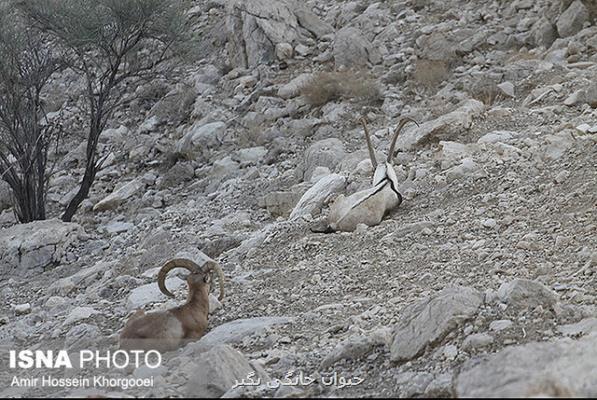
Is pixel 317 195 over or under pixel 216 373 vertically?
over

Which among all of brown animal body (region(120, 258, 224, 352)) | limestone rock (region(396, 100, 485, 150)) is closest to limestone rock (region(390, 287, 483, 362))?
brown animal body (region(120, 258, 224, 352))

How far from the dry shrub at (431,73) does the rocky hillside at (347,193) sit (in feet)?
0.11

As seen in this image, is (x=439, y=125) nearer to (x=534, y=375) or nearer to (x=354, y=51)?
(x=354, y=51)

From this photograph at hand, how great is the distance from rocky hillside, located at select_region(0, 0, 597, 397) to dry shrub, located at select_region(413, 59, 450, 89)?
3 centimetres

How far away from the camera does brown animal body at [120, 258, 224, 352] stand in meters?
4.76

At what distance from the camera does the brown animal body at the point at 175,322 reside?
4.76 meters

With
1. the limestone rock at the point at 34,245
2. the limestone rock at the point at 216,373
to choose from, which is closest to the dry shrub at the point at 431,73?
the limestone rock at the point at 34,245

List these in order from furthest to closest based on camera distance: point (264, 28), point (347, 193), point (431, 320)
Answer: point (264, 28) → point (347, 193) → point (431, 320)

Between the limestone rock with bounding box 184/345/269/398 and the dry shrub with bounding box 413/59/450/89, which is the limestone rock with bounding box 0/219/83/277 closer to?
the dry shrub with bounding box 413/59/450/89

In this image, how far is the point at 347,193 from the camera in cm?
793

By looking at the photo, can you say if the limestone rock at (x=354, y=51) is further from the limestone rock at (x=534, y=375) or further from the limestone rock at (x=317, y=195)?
the limestone rock at (x=534, y=375)

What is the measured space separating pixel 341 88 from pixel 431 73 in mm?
1275

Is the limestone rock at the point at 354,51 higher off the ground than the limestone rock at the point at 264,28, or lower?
lower

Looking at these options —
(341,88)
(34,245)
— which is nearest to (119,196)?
(34,245)
